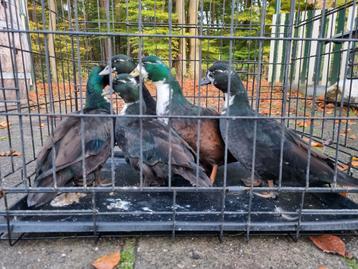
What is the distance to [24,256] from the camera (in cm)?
155

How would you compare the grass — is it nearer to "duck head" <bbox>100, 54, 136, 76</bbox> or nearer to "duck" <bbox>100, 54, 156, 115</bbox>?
"duck" <bbox>100, 54, 156, 115</bbox>

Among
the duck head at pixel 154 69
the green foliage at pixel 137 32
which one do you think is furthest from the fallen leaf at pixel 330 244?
the duck head at pixel 154 69

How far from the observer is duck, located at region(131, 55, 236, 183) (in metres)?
2.52

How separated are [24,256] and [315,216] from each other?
5.43ft

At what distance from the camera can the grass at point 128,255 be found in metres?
1.51

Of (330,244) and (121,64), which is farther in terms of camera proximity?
(121,64)

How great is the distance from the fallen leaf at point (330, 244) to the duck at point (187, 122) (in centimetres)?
100

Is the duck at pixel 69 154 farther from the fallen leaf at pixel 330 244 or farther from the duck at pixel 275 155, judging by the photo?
the fallen leaf at pixel 330 244

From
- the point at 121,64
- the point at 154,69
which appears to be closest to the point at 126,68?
the point at 121,64

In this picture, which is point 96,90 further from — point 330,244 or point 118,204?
point 330,244

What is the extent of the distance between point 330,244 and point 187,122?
1.34m

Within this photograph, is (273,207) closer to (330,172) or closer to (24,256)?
(330,172)

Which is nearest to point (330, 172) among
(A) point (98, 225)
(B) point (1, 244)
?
(A) point (98, 225)

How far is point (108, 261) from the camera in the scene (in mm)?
1520
